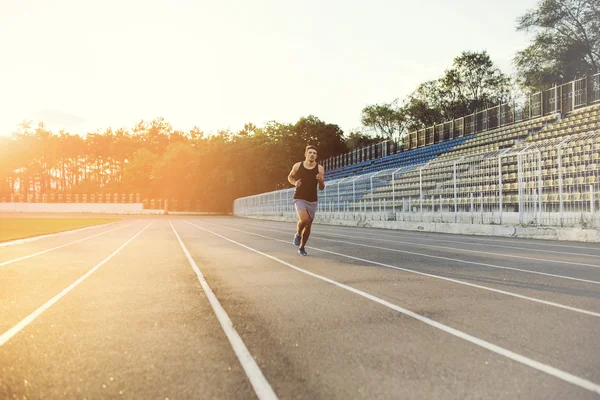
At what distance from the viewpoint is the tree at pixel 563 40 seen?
39688 millimetres

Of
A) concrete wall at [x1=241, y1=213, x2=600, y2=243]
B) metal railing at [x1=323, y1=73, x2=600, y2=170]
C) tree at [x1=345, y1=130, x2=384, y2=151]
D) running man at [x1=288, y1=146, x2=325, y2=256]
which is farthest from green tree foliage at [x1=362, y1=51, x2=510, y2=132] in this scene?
running man at [x1=288, y1=146, x2=325, y2=256]

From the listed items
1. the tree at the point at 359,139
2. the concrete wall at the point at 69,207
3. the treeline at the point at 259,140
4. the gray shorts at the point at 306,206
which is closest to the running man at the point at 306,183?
the gray shorts at the point at 306,206

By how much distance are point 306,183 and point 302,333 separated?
592 cm

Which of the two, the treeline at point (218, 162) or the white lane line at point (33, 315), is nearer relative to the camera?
the white lane line at point (33, 315)

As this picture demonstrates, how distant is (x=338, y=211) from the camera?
28375 millimetres

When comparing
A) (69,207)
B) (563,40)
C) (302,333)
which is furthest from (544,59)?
(69,207)

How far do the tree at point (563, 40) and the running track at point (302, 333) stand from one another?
3924cm

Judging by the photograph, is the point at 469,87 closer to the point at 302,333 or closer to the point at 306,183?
the point at 306,183

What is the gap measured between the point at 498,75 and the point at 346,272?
5849 centimetres

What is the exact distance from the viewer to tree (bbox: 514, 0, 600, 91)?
3969 cm

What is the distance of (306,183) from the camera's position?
9523mm

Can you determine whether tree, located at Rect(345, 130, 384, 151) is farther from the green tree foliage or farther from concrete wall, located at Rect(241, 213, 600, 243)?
concrete wall, located at Rect(241, 213, 600, 243)

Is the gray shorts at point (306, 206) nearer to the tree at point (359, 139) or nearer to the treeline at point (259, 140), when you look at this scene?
the treeline at point (259, 140)

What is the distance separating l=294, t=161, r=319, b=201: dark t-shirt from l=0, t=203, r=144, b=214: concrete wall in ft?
221
